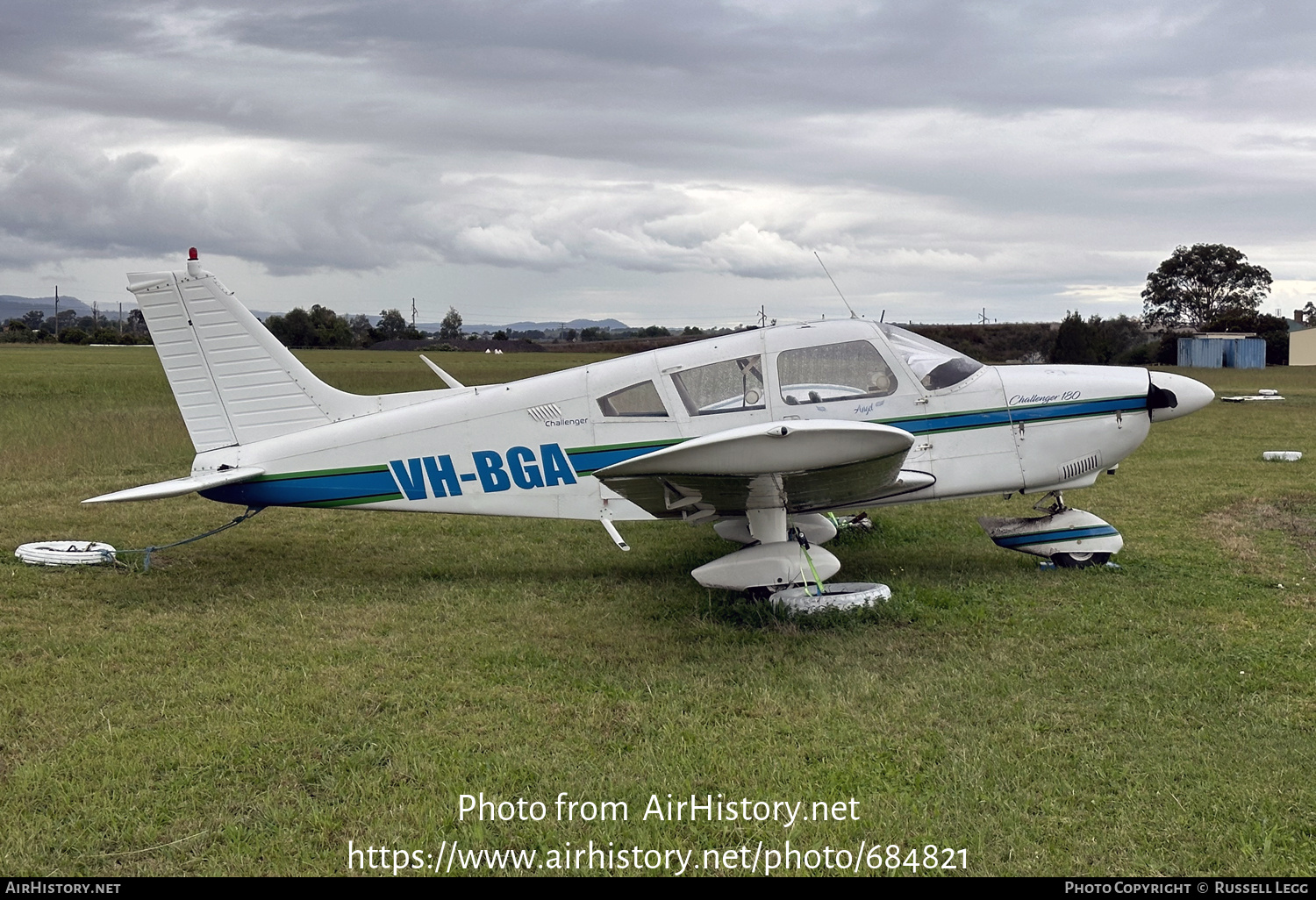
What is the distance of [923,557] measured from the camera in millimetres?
8484

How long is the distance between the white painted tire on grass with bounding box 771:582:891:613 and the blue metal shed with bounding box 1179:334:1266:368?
171ft

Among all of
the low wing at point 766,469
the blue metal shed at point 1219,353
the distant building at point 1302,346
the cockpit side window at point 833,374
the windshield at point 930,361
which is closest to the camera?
the low wing at point 766,469

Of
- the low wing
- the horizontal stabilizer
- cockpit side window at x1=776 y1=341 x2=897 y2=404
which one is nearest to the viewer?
the low wing

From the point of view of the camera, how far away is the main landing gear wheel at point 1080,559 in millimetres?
7742

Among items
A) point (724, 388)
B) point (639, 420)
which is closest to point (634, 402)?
point (639, 420)

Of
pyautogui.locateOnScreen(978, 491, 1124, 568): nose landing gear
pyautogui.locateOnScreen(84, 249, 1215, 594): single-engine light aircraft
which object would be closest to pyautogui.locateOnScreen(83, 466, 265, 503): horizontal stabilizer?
pyautogui.locateOnScreen(84, 249, 1215, 594): single-engine light aircraft

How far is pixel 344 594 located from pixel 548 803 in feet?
13.0

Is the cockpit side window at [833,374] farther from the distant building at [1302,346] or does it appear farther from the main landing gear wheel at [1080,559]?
the distant building at [1302,346]

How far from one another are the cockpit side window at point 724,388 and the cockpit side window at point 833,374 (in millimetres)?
189

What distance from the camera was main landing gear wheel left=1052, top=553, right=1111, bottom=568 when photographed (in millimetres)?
7742

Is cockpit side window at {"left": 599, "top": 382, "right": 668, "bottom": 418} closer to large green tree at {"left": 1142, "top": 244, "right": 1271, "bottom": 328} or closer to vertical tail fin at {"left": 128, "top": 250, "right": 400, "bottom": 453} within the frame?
vertical tail fin at {"left": 128, "top": 250, "right": 400, "bottom": 453}

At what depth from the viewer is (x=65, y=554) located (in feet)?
26.6

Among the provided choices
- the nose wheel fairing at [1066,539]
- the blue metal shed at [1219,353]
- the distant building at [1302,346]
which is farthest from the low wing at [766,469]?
the distant building at [1302,346]

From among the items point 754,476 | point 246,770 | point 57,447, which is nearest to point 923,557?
point 754,476
